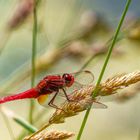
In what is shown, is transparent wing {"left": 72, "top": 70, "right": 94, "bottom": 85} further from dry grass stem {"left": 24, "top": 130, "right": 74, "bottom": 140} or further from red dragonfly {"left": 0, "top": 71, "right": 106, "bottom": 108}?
dry grass stem {"left": 24, "top": 130, "right": 74, "bottom": 140}

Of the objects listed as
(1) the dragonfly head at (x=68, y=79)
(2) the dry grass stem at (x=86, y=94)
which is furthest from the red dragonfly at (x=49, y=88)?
Answer: (2) the dry grass stem at (x=86, y=94)

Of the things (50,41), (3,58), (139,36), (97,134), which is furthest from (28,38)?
(139,36)

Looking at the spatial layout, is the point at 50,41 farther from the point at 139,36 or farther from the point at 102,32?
the point at 139,36

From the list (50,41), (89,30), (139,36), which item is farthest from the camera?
(50,41)

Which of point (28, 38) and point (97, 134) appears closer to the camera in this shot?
point (97, 134)

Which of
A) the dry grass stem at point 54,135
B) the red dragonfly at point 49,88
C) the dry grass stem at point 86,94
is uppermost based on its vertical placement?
the red dragonfly at point 49,88

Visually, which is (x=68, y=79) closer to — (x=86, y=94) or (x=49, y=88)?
(x=49, y=88)

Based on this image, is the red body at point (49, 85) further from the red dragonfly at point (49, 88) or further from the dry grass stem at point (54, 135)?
the dry grass stem at point (54, 135)
